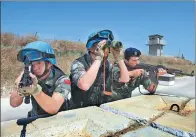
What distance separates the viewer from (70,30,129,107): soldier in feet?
10.7

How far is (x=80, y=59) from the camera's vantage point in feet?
11.0

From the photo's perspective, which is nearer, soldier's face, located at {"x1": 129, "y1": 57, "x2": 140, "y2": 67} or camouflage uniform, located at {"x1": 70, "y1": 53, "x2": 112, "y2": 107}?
camouflage uniform, located at {"x1": 70, "y1": 53, "x2": 112, "y2": 107}

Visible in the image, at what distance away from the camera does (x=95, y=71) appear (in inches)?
132

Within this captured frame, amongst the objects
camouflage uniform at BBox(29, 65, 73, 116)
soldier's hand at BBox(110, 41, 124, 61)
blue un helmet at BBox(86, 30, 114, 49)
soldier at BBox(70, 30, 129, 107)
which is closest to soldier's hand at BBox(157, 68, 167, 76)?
soldier at BBox(70, 30, 129, 107)

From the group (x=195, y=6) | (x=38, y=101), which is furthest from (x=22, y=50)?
(x=195, y=6)

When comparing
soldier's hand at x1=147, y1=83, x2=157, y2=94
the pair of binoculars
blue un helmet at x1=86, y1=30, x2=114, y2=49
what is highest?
blue un helmet at x1=86, y1=30, x2=114, y2=49

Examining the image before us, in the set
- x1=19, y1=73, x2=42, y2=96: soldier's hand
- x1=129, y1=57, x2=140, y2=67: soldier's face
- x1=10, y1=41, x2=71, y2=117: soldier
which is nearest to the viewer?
x1=19, y1=73, x2=42, y2=96: soldier's hand

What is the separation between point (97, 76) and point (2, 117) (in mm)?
1312

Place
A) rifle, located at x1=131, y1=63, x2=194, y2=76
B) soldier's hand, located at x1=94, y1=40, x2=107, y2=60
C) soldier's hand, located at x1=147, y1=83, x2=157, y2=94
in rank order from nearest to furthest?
soldier's hand, located at x1=94, y1=40, x2=107, y2=60, rifle, located at x1=131, y1=63, x2=194, y2=76, soldier's hand, located at x1=147, y1=83, x2=157, y2=94

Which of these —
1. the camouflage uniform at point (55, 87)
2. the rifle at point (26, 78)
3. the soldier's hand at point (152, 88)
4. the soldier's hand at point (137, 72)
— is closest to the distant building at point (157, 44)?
the soldier's hand at point (137, 72)

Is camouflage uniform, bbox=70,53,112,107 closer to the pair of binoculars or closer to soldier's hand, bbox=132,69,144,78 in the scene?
the pair of binoculars

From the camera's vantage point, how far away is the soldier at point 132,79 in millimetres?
3756

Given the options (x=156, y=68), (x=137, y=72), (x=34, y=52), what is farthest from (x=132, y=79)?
→ (x=34, y=52)

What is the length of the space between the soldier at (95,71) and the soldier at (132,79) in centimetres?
13
